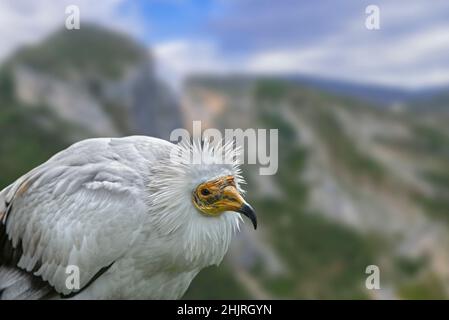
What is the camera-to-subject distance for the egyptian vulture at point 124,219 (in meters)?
6.43

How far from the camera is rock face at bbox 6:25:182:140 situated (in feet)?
226

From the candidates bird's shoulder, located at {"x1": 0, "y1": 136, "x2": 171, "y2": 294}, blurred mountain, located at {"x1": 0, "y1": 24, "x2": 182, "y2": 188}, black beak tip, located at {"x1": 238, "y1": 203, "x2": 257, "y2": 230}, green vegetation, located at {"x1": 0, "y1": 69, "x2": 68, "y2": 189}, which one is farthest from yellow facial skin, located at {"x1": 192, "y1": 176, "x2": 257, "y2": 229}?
blurred mountain, located at {"x1": 0, "y1": 24, "x2": 182, "y2": 188}

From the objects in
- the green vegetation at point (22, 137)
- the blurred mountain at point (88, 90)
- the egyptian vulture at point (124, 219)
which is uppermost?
the blurred mountain at point (88, 90)

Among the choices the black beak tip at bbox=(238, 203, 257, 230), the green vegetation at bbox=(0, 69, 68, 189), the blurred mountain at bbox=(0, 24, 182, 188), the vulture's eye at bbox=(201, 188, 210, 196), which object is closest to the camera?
the black beak tip at bbox=(238, 203, 257, 230)

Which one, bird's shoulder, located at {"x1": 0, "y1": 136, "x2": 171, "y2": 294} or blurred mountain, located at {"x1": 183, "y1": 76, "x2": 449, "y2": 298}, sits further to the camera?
blurred mountain, located at {"x1": 183, "y1": 76, "x2": 449, "y2": 298}

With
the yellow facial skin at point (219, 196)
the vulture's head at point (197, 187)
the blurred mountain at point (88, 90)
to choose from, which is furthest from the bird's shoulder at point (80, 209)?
the blurred mountain at point (88, 90)

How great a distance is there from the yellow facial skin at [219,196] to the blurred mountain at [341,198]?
55.6m

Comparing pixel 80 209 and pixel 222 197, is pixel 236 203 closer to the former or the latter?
pixel 222 197

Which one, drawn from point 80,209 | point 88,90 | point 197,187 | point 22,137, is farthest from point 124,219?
point 88,90

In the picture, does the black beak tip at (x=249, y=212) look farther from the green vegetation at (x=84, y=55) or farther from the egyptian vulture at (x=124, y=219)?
the green vegetation at (x=84, y=55)

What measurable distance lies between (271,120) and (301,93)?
280 inches

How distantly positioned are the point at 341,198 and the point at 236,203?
84.3 m

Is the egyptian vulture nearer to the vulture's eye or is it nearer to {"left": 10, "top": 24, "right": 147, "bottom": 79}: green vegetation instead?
the vulture's eye
